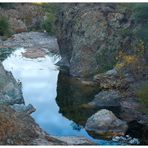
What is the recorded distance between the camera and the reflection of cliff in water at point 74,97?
39.7ft

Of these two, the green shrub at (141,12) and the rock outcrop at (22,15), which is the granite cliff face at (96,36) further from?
the rock outcrop at (22,15)

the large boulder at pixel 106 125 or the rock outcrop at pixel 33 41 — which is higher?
the large boulder at pixel 106 125

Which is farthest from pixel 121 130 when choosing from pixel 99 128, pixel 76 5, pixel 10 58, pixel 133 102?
Result: pixel 10 58

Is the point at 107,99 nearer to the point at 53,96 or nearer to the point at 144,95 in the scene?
the point at 144,95

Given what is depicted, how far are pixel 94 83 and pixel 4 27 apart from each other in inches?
444

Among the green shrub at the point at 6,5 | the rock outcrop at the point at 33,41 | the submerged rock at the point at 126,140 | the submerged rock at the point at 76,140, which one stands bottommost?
the rock outcrop at the point at 33,41

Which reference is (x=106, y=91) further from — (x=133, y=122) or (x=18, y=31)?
(x=18, y=31)

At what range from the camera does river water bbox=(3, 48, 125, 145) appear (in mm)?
11164

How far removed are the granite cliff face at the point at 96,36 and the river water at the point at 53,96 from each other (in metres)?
0.90

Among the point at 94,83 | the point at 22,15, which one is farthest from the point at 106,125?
the point at 22,15

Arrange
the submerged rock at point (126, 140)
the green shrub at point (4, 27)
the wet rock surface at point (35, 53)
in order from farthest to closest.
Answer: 1. the green shrub at point (4, 27)
2. the wet rock surface at point (35, 53)
3. the submerged rock at point (126, 140)

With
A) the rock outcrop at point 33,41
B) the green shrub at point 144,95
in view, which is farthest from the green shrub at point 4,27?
the green shrub at point 144,95

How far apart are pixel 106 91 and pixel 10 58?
29.9 feet

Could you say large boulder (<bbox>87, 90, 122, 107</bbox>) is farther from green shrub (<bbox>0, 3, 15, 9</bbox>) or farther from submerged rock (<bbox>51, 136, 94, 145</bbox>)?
green shrub (<bbox>0, 3, 15, 9</bbox>)
